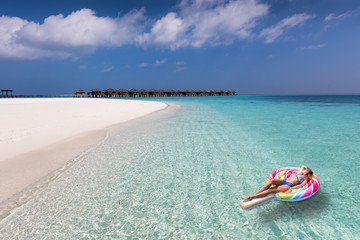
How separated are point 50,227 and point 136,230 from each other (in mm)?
1095

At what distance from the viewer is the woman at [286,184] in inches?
110

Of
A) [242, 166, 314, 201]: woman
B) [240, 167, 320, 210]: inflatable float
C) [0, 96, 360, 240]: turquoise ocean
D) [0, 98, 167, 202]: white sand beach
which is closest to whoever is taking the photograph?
[0, 96, 360, 240]: turquoise ocean

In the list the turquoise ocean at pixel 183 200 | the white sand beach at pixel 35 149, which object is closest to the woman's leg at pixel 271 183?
the turquoise ocean at pixel 183 200

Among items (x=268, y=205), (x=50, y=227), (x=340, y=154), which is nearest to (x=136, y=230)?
(x=50, y=227)

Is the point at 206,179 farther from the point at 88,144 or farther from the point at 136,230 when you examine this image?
the point at 88,144

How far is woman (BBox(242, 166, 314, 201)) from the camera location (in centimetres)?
280

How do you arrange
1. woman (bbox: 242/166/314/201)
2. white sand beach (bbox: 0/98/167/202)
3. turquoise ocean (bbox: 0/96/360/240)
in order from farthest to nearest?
1. white sand beach (bbox: 0/98/167/202)
2. woman (bbox: 242/166/314/201)
3. turquoise ocean (bbox: 0/96/360/240)

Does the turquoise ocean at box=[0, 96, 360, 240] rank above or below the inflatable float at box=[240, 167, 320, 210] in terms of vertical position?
below

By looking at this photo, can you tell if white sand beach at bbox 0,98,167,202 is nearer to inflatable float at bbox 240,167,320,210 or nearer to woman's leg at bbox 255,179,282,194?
inflatable float at bbox 240,167,320,210

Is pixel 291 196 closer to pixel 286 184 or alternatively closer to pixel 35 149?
pixel 286 184

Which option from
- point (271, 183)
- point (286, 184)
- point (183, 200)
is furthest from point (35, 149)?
point (286, 184)

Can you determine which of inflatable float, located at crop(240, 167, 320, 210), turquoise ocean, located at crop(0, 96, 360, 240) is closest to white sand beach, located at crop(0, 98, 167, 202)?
turquoise ocean, located at crop(0, 96, 360, 240)

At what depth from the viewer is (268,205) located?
2898 mm

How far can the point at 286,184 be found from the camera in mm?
2828
